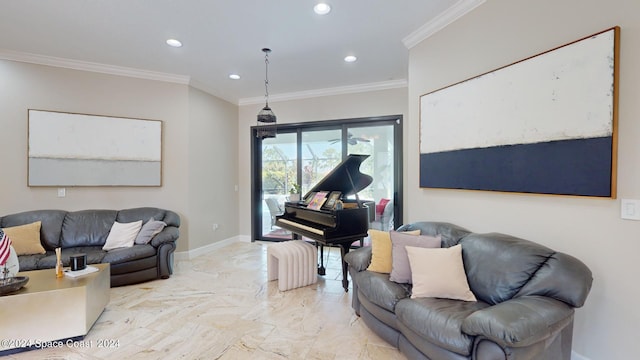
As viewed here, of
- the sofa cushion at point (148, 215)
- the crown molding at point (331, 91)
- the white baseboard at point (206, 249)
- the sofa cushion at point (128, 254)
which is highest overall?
the crown molding at point (331, 91)

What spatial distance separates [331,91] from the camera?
541 cm

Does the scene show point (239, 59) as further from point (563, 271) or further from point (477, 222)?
point (563, 271)

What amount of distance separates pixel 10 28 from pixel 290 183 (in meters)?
4.40

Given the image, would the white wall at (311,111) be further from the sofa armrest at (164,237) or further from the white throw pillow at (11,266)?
the white throw pillow at (11,266)

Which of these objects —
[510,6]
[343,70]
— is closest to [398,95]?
[343,70]

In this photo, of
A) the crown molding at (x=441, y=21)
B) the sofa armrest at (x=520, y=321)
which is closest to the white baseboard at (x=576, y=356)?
the sofa armrest at (x=520, y=321)

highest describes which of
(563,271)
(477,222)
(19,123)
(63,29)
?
(63,29)

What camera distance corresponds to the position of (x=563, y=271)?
5.80 ft

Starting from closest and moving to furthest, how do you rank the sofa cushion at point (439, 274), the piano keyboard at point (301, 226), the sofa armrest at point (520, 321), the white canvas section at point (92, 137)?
the sofa armrest at point (520, 321) < the sofa cushion at point (439, 274) < the piano keyboard at point (301, 226) < the white canvas section at point (92, 137)

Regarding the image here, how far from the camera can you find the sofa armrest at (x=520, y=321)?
1.46m

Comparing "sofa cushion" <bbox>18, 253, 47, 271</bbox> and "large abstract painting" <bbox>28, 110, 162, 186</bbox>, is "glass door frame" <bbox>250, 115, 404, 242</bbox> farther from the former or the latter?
"sofa cushion" <bbox>18, 253, 47, 271</bbox>

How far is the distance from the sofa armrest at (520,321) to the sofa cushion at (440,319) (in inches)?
3.4

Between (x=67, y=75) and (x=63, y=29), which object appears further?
(x=67, y=75)

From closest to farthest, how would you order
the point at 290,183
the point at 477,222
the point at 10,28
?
1. the point at 477,222
2. the point at 10,28
3. the point at 290,183
